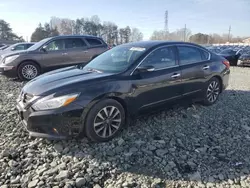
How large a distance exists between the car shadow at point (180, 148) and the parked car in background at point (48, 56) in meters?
5.33

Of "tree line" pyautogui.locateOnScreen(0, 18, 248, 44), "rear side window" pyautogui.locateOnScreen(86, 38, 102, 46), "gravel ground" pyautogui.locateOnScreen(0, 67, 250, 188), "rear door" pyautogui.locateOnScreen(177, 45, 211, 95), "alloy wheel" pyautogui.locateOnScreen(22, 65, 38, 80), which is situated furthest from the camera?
"tree line" pyautogui.locateOnScreen(0, 18, 248, 44)

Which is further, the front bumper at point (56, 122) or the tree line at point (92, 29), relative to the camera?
the tree line at point (92, 29)

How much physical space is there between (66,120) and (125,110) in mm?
1028

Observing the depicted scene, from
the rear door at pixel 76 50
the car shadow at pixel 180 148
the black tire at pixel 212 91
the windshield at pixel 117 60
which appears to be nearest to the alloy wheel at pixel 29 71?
the rear door at pixel 76 50

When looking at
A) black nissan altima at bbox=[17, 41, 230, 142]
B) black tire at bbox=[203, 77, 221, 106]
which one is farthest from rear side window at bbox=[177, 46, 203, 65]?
black tire at bbox=[203, 77, 221, 106]

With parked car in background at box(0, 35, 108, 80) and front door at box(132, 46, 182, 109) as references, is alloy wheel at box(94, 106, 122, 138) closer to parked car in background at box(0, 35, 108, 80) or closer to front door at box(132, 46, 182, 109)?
front door at box(132, 46, 182, 109)

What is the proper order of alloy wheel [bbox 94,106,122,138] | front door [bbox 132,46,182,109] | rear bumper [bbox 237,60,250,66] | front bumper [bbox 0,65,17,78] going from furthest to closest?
1. rear bumper [bbox 237,60,250,66]
2. front bumper [bbox 0,65,17,78]
3. front door [bbox 132,46,182,109]
4. alloy wheel [bbox 94,106,122,138]

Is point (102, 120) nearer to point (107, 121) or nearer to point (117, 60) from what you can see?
point (107, 121)

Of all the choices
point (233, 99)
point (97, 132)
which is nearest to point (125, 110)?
point (97, 132)

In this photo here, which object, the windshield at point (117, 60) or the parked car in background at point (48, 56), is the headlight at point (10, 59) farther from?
the windshield at point (117, 60)

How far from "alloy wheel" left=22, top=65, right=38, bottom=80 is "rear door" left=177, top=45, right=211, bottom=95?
576cm

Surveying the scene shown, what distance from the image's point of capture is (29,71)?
27.1ft

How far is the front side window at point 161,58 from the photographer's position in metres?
4.09

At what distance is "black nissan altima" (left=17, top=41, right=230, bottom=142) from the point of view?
3244 mm
